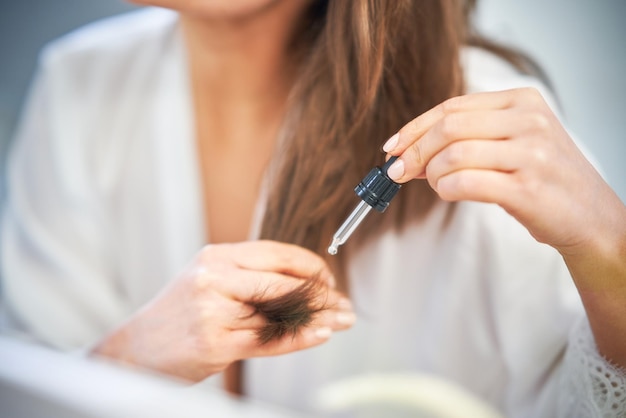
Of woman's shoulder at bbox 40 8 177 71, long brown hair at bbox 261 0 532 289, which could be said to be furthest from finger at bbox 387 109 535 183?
woman's shoulder at bbox 40 8 177 71

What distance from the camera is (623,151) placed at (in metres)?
0.57

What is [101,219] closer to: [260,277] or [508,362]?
[260,277]

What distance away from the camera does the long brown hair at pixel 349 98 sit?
17.4 inches

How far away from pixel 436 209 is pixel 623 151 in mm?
201

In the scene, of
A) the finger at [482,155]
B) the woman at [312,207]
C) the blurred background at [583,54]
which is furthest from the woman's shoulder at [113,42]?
the finger at [482,155]

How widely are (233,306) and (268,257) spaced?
4 centimetres

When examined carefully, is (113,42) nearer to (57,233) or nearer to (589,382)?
(57,233)

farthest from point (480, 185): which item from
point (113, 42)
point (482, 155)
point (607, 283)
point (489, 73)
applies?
point (113, 42)

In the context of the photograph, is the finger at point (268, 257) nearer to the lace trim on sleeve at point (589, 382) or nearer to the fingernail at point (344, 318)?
the fingernail at point (344, 318)

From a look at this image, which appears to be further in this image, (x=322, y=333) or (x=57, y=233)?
(x=57, y=233)

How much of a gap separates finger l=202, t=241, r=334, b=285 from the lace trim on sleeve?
0.70 ft

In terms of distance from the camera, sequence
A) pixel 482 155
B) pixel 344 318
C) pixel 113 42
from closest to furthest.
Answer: pixel 482 155 → pixel 344 318 → pixel 113 42

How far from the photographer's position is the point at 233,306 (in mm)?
417

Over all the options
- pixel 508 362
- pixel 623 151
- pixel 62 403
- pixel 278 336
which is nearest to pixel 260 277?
pixel 278 336
